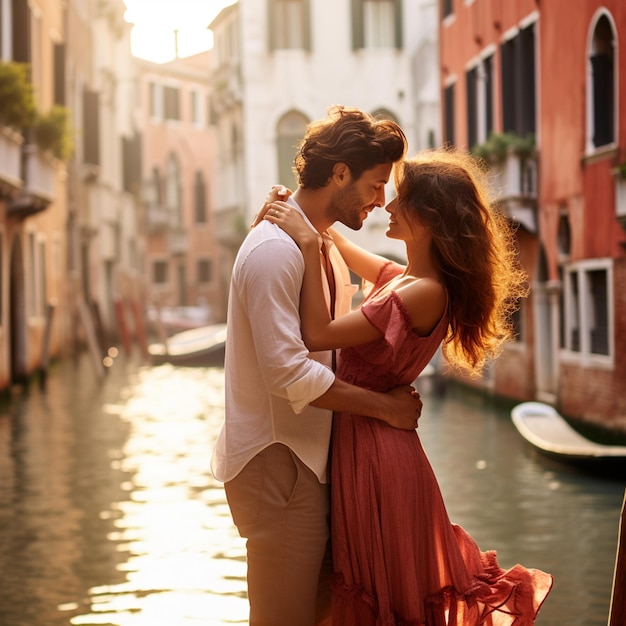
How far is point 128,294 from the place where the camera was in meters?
33.7

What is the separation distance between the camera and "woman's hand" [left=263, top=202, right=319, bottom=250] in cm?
298

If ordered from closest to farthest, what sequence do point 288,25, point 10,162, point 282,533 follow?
point 282,533 < point 10,162 < point 288,25

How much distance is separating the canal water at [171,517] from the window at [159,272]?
2977cm

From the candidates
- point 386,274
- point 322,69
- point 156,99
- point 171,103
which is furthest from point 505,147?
point 171,103

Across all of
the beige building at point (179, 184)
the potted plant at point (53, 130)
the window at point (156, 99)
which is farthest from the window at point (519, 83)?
the window at point (156, 99)

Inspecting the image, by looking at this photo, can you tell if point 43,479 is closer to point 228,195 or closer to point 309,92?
point 309,92

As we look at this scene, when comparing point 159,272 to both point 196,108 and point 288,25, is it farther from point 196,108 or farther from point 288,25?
point 288,25

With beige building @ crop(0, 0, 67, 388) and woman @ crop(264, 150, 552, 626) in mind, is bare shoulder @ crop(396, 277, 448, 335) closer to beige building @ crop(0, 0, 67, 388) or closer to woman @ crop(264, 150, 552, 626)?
woman @ crop(264, 150, 552, 626)

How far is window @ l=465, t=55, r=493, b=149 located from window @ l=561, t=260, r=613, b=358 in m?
3.77

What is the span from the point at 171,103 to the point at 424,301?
43.0 meters

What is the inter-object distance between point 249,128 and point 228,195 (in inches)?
194

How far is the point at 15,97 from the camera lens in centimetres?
1391

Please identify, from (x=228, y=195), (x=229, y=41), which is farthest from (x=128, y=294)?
(x=229, y=41)

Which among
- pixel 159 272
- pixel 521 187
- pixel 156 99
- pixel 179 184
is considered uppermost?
pixel 156 99
